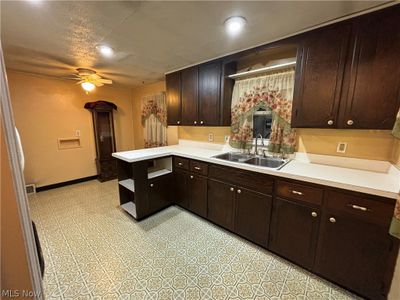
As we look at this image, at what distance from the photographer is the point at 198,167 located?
243 cm

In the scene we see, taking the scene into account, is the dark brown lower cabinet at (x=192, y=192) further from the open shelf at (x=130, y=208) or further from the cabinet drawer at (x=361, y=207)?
the cabinet drawer at (x=361, y=207)

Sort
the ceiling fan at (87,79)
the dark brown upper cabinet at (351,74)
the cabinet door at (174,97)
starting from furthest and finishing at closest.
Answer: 1. the cabinet door at (174,97)
2. the ceiling fan at (87,79)
3. the dark brown upper cabinet at (351,74)

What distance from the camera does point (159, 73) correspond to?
3205mm

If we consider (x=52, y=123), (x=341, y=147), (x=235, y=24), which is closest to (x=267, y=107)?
(x=341, y=147)

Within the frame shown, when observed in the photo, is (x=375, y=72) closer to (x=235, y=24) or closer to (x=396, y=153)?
A: (x=396, y=153)

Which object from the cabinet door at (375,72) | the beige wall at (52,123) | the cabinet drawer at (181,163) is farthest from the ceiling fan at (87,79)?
the cabinet door at (375,72)

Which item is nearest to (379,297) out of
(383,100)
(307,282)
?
(307,282)

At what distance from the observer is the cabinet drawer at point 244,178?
1.81 metres

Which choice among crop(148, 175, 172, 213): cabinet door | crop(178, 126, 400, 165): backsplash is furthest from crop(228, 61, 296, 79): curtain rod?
crop(148, 175, 172, 213): cabinet door

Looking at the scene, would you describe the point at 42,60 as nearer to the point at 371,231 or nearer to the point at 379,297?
the point at 371,231

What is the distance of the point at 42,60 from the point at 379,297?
4.54 meters

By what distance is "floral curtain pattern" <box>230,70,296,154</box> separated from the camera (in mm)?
2057

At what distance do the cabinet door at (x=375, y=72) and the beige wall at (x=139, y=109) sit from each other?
→ 2.79m

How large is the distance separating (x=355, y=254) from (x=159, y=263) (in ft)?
5.71
